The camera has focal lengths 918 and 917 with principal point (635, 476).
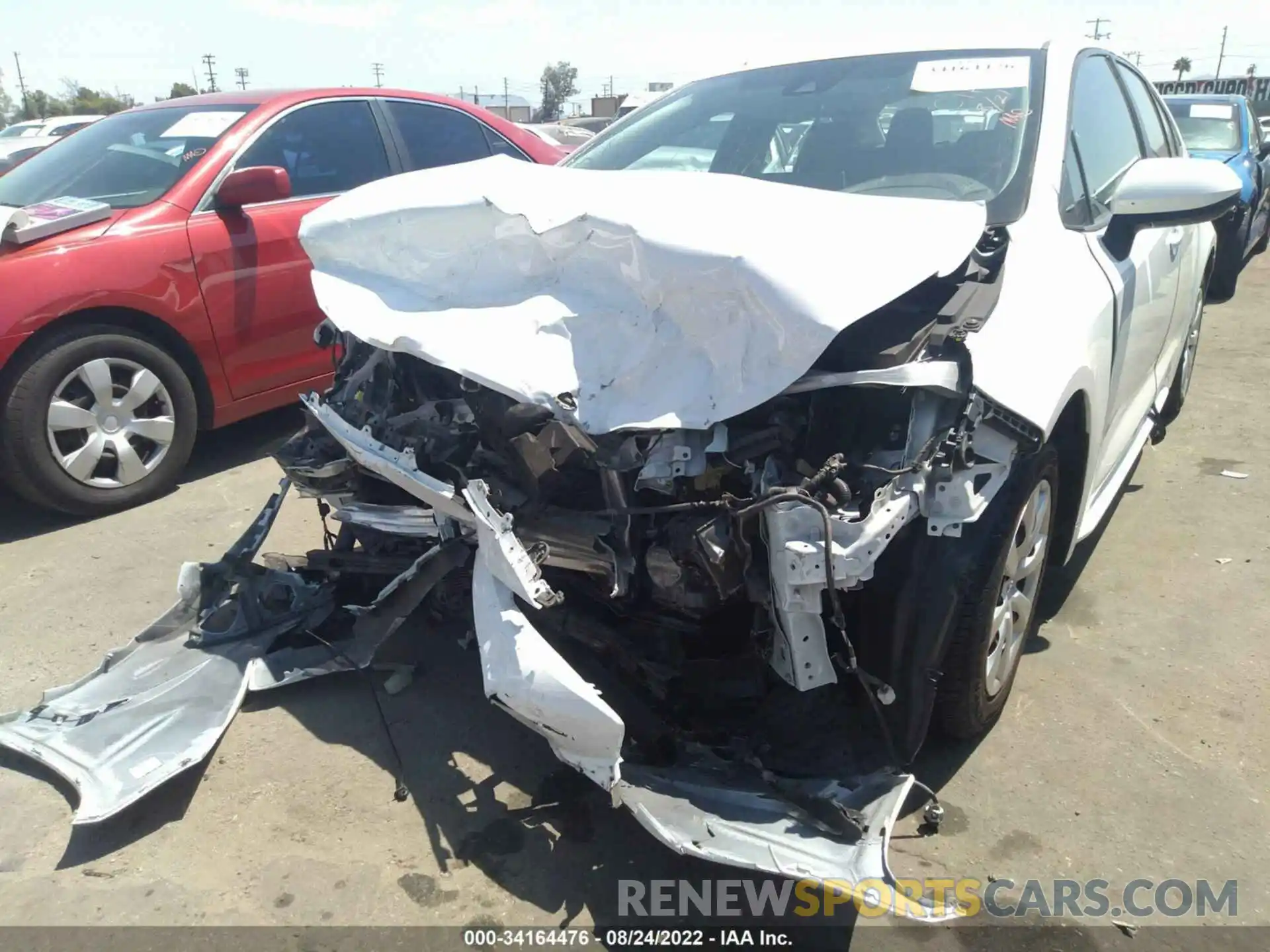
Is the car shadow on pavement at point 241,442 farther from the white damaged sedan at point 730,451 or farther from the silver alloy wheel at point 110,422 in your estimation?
the white damaged sedan at point 730,451

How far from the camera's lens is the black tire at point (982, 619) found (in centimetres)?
226

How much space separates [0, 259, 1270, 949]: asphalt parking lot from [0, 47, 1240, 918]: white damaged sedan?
0.44ft

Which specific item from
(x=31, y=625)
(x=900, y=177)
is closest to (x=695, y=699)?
(x=900, y=177)

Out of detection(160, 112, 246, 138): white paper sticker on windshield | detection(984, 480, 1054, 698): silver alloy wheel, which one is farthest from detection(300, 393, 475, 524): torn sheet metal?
detection(160, 112, 246, 138): white paper sticker on windshield

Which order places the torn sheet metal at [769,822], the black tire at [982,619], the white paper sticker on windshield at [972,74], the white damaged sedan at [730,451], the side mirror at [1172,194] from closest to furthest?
the torn sheet metal at [769,822]
the white damaged sedan at [730,451]
the black tire at [982,619]
the side mirror at [1172,194]
the white paper sticker on windshield at [972,74]

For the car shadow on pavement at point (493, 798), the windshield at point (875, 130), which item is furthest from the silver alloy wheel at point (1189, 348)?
the car shadow on pavement at point (493, 798)

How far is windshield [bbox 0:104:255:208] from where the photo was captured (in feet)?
14.5

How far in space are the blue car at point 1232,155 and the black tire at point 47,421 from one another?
7871 millimetres

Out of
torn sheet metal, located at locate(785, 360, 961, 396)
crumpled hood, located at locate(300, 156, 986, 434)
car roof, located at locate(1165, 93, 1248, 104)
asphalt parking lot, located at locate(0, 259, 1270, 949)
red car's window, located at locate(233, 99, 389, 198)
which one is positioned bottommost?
asphalt parking lot, located at locate(0, 259, 1270, 949)

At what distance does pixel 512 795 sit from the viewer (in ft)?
8.05

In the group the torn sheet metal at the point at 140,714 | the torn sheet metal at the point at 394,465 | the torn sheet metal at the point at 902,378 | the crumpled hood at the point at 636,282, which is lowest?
the torn sheet metal at the point at 140,714

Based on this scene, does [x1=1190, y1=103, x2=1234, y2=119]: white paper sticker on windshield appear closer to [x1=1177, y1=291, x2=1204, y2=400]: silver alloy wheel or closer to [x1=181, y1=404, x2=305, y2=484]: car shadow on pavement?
[x1=1177, y1=291, x2=1204, y2=400]: silver alloy wheel

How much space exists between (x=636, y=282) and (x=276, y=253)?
2905mm

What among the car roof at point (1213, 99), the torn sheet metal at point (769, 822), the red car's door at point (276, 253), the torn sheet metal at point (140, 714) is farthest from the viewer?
the car roof at point (1213, 99)
